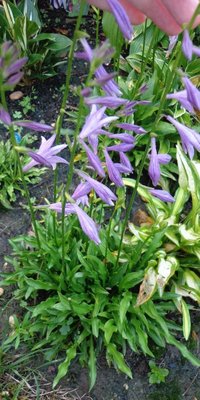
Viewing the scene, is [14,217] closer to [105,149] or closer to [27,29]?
[27,29]

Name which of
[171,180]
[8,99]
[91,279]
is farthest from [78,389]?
[8,99]

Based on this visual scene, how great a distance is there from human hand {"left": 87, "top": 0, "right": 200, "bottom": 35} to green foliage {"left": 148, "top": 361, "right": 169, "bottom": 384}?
6.03 feet

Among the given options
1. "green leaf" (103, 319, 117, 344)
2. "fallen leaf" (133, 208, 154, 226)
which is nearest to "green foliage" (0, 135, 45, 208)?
"fallen leaf" (133, 208, 154, 226)

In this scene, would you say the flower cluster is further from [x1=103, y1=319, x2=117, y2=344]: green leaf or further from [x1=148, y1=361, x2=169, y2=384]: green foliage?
[x1=148, y1=361, x2=169, y2=384]: green foliage

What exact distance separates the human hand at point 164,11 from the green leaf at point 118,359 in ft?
5.29

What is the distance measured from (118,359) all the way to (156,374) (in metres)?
0.29

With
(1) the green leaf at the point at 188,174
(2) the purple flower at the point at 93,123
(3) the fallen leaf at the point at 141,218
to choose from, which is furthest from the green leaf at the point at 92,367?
(2) the purple flower at the point at 93,123

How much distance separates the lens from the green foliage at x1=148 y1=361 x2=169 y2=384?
2.77 meters

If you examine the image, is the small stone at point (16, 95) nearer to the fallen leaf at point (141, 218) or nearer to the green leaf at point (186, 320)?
the fallen leaf at point (141, 218)

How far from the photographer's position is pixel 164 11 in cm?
145

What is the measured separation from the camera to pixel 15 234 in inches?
125

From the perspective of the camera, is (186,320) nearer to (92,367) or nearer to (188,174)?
(92,367)

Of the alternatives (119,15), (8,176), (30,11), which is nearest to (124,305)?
(8,176)

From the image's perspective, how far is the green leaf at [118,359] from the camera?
2.59 meters
